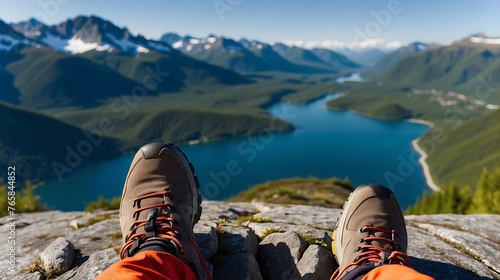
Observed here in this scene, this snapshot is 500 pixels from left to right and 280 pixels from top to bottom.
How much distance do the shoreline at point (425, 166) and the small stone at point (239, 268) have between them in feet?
392

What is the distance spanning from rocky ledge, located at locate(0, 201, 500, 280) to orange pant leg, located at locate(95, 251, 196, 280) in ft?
2.49

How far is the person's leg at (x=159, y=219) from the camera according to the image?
239cm

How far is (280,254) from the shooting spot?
359 cm

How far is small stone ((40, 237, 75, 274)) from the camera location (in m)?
3.29

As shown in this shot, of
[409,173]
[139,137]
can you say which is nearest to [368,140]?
[409,173]

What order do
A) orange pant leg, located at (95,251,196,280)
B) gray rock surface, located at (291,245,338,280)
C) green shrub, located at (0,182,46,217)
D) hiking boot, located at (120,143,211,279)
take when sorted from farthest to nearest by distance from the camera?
green shrub, located at (0,182,46,217), gray rock surface, located at (291,245,338,280), hiking boot, located at (120,143,211,279), orange pant leg, located at (95,251,196,280)

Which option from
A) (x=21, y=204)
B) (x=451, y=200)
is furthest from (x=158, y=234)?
(x=451, y=200)

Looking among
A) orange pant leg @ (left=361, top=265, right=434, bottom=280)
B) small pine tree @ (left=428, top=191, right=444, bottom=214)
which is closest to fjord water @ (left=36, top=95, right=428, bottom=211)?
small pine tree @ (left=428, top=191, right=444, bottom=214)

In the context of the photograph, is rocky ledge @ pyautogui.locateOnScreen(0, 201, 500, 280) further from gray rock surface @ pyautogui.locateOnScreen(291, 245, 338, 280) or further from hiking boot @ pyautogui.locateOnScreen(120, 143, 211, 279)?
hiking boot @ pyautogui.locateOnScreen(120, 143, 211, 279)

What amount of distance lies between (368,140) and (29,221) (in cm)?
17254

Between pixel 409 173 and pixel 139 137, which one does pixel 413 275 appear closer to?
pixel 409 173

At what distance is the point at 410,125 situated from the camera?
652 feet

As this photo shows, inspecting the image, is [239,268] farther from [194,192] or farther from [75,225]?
[75,225]

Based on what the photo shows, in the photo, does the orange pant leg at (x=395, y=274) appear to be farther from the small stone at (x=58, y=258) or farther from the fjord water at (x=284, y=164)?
the fjord water at (x=284, y=164)
